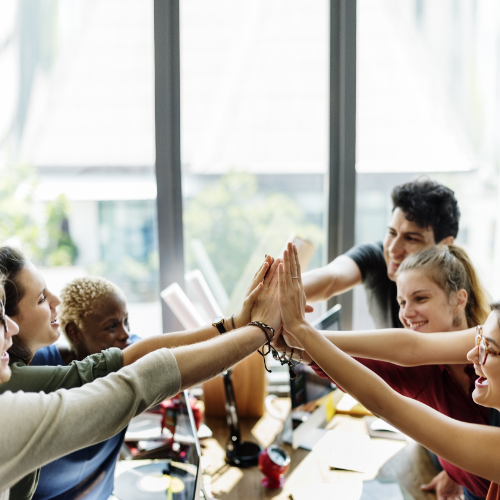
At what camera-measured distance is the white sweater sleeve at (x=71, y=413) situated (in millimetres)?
732

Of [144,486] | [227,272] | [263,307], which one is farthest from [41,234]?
[263,307]

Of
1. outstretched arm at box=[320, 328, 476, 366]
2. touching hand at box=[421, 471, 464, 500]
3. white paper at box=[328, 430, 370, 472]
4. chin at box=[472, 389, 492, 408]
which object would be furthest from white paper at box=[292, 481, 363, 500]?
chin at box=[472, 389, 492, 408]

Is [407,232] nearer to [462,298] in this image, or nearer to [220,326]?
[462,298]

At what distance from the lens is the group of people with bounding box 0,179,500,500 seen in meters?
0.81

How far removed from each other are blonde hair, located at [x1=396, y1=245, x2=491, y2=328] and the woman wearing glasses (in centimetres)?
3

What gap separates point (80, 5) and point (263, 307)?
179 centimetres

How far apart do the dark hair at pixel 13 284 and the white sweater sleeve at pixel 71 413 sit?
40 centimetres

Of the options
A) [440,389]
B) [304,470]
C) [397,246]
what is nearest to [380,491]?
[304,470]

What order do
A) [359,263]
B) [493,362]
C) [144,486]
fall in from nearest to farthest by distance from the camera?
[493,362] → [144,486] → [359,263]

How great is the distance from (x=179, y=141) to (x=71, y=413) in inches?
64.6

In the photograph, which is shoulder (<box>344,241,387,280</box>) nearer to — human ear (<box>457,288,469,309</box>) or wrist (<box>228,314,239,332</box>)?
human ear (<box>457,288,469,309</box>)

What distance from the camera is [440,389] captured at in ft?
4.25

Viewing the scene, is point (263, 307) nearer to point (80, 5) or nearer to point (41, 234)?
point (41, 234)

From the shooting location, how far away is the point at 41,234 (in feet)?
7.46
